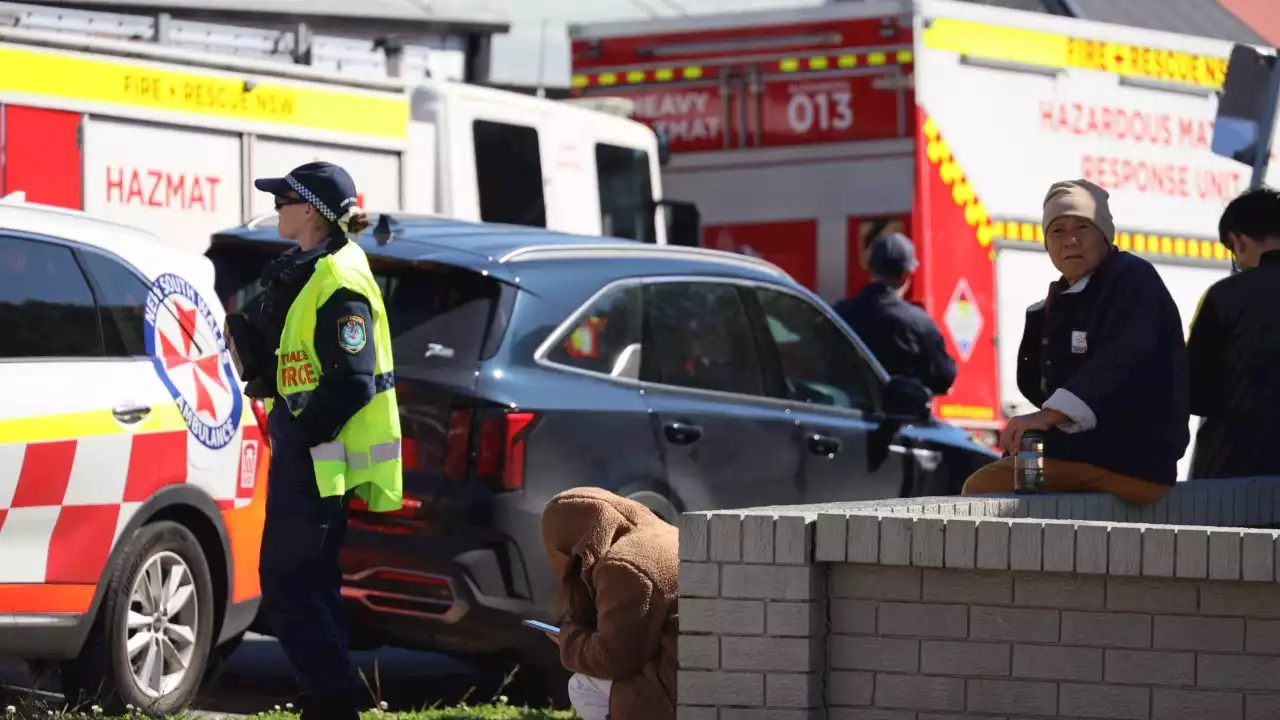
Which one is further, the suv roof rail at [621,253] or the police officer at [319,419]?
the suv roof rail at [621,253]

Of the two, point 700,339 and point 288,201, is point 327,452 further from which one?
point 700,339

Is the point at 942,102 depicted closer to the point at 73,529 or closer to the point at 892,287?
the point at 892,287

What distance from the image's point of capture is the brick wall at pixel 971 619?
4.77 m

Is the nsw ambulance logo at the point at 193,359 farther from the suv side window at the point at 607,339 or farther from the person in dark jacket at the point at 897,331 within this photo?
the person in dark jacket at the point at 897,331

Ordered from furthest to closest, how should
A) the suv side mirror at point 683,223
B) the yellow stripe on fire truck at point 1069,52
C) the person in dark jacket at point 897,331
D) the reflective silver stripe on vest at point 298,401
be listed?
the suv side mirror at point 683,223, the yellow stripe on fire truck at point 1069,52, the person in dark jacket at point 897,331, the reflective silver stripe on vest at point 298,401

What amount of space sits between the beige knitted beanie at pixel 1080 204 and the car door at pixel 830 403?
2572 millimetres

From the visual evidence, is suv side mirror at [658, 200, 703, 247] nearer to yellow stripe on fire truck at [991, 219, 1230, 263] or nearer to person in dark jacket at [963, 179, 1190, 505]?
yellow stripe on fire truck at [991, 219, 1230, 263]

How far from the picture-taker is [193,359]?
7812 mm

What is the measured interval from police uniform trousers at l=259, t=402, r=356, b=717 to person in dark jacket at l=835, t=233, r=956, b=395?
177 inches

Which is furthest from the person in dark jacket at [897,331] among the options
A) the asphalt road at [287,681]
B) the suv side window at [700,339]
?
the asphalt road at [287,681]

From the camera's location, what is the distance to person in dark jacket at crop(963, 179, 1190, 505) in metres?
6.54

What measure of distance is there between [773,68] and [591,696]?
350 inches

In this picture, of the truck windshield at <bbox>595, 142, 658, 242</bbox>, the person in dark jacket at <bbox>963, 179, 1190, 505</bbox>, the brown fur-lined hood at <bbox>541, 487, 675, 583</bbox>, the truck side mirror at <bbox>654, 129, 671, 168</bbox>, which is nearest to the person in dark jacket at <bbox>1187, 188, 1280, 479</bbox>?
the person in dark jacket at <bbox>963, 179, 1190, 505</bbox>

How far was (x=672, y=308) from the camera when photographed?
8.90 m
